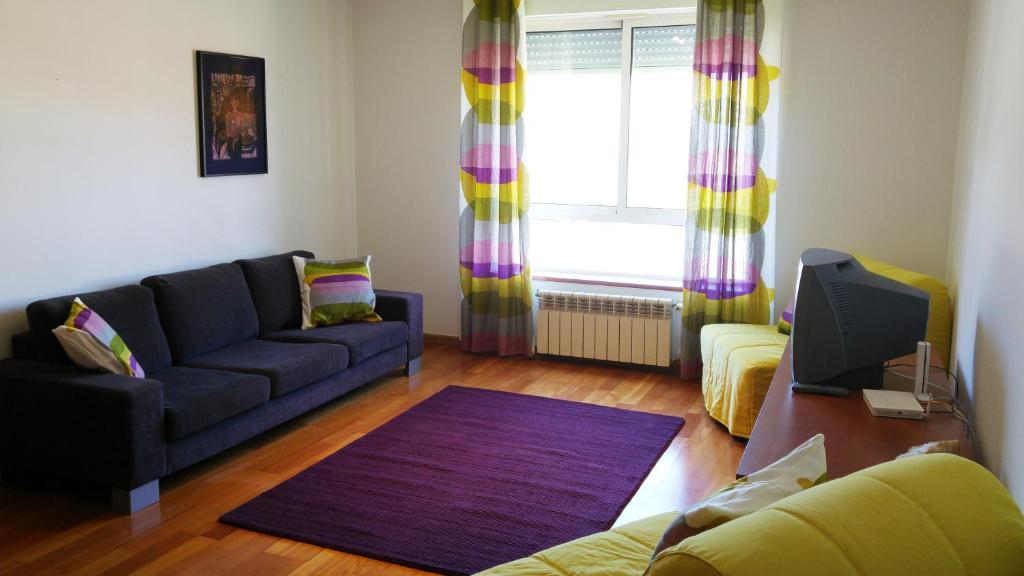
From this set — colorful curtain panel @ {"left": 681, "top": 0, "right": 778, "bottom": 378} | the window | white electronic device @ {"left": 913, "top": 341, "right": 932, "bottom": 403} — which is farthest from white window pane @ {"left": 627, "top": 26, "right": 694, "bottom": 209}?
white electronic device @ {"left": 913, "top": 341, "right": 932, "bottom": 403}

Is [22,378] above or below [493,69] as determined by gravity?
below

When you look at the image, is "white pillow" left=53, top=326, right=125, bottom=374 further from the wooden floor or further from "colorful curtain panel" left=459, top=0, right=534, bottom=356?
"colorful curtain panel" left=459, top=0, right=534, bottom=356

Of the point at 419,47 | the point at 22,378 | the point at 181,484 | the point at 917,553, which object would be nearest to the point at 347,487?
the point at 181,484

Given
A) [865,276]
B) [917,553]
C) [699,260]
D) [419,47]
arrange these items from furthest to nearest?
[419,47]
[699,260]
[865,276]
[917,553]

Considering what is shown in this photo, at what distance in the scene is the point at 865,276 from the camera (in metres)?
2.88

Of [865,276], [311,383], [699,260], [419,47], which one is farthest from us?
[419,47]

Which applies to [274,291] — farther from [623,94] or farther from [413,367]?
[623,94]

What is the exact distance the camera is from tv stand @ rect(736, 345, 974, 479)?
7.27ft

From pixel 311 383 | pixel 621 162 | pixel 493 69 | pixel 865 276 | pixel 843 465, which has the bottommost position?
pixel 311 383

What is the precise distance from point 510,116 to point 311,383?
221 centimetres

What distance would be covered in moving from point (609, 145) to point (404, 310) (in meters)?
1.70

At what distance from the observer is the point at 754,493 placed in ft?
5.40

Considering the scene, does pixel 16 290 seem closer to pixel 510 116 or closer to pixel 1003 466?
pixel 510 116

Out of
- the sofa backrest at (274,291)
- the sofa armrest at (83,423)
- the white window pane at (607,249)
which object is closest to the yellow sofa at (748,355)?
the white window pane at (607,249)
